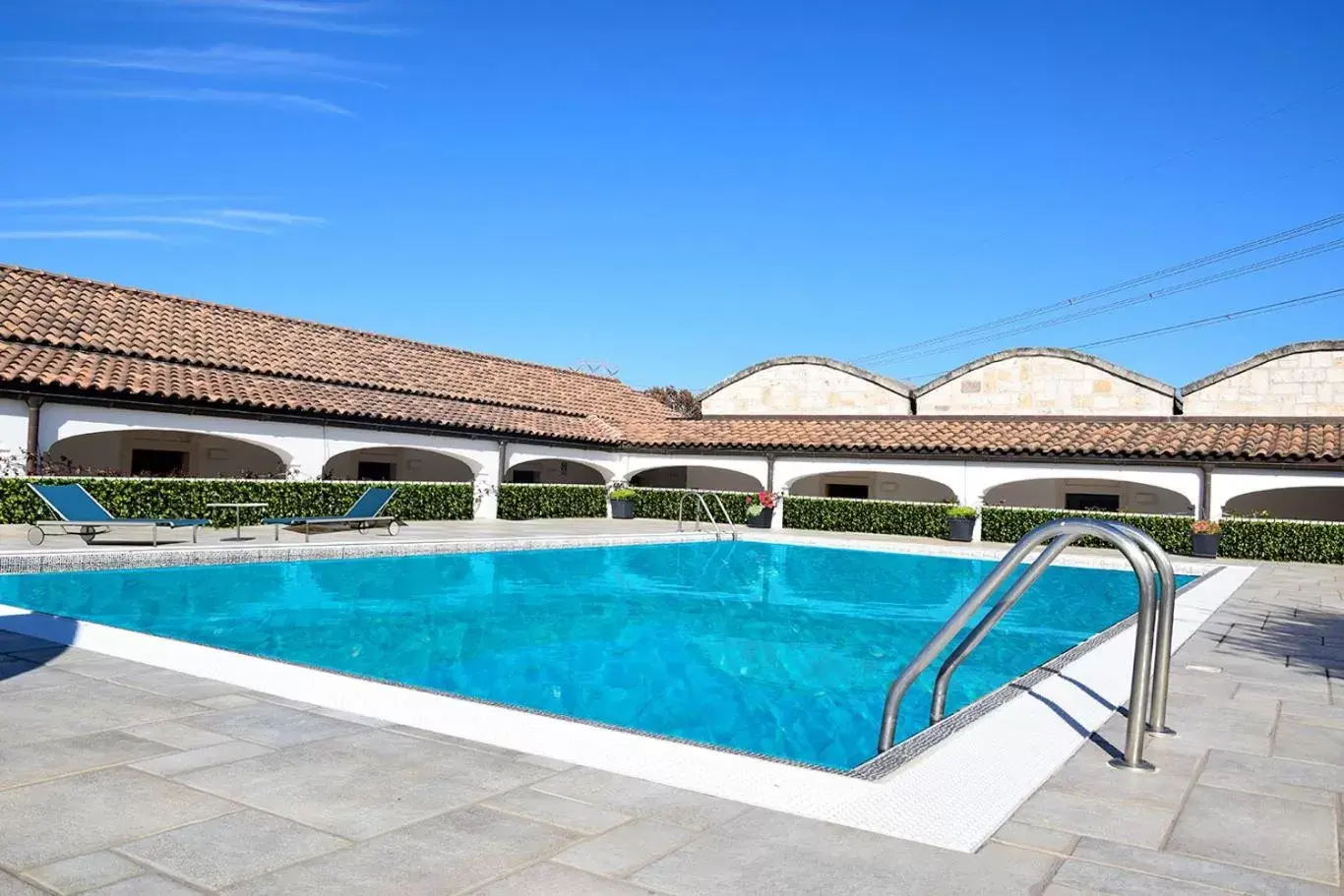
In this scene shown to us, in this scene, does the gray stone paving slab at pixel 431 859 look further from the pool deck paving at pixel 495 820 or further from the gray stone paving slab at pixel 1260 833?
the gray stone paving slab at pixel 1260 833

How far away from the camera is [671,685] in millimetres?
8156

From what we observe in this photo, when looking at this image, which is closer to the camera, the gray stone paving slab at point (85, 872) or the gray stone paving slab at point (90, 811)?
the gray stone paving slab at point (85, 872)

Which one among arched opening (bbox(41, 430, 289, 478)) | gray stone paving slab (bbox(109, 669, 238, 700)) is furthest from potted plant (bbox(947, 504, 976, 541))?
gray stone paving slab (bbox(109, 669, 238, 700))

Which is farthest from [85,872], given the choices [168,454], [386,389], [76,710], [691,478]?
[691,478]

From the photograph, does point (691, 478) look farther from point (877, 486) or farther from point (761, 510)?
point (761, 510)

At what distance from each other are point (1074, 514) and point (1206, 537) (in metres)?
2.78

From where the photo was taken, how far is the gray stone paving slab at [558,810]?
3.44m

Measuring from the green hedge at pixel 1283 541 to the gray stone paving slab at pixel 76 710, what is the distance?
20.5 metres

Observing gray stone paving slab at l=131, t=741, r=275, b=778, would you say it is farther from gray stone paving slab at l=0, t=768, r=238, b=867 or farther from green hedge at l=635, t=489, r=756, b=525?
green hedge at l=635, t=489, r=756, b=525

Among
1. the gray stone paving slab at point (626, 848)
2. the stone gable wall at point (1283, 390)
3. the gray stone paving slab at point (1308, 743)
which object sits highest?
the stone gable wall at point (1283, 390)

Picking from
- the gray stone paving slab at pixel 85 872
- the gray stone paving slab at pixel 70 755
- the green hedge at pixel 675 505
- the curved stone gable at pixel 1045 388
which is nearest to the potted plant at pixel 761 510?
the green hedge at pixel 675 505

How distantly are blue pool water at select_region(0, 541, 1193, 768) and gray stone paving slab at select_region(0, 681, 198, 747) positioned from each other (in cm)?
221

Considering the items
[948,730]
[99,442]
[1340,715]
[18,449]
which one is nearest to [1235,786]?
[948,730]

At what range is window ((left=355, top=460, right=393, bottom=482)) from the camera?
2612 cm
